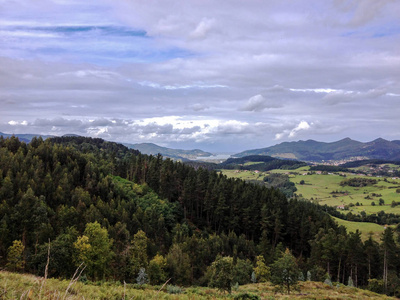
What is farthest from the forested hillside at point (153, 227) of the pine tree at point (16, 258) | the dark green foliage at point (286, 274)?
the dark green foliage at point (286, 274)

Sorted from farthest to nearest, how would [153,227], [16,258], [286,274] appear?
[153,227] < [16,258] < [286,274]

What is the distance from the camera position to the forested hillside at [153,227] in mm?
46094

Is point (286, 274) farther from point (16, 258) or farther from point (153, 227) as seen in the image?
point (153, 227)

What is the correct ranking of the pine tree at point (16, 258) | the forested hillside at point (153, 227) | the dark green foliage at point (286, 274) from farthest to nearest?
the forested hillside at point (153, 227) → the pine tree at point (16, 258) → the dark green foliage at point (286, 274)

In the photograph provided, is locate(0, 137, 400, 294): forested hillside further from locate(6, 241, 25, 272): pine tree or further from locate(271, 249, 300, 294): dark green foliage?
locate(271, 249, 300, 294): dark green foliage

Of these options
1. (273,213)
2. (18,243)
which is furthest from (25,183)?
(273,213)

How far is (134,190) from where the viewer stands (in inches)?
3804

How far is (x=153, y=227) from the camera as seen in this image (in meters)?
72.2

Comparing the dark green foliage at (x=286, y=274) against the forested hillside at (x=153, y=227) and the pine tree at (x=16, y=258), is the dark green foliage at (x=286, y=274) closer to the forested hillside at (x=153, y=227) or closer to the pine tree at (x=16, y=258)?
the forested hillside at (x=153, y=227)

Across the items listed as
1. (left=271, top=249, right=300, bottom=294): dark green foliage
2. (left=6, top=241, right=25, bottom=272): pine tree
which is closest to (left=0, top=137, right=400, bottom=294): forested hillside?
(left=6, top=241, right=25, bottom=272): pine tree

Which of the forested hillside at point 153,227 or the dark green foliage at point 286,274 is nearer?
the dark green foliage at point 286,274

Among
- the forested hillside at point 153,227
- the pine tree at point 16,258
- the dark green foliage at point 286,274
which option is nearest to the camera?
the dark green foliage at point 286,274

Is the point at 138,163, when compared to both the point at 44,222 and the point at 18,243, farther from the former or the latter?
the point at 18,243

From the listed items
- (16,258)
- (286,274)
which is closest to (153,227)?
(16,258)
